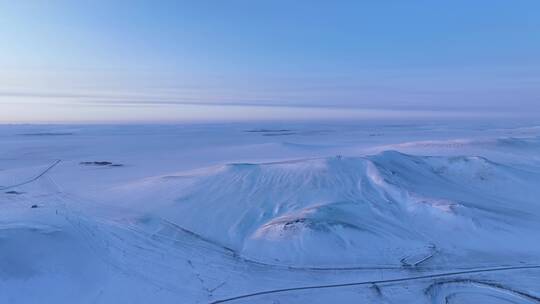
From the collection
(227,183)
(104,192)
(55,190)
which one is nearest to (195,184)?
(227,183)

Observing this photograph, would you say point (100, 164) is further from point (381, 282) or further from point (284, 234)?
point (381, 282)

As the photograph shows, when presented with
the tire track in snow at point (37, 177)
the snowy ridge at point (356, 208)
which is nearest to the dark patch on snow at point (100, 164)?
the tire track in snow at point (37, 177)

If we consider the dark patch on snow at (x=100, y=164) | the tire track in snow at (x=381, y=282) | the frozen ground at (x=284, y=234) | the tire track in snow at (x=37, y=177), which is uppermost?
the dark patch on snow at (x=100, y=164)

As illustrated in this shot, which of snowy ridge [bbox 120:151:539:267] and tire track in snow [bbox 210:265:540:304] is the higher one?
snowy ridge [bbox 120:151:539:267]

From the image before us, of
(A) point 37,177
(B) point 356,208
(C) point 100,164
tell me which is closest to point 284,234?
(B) point 356,208

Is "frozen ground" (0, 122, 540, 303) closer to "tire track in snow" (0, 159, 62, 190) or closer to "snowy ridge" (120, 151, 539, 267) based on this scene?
"snowy ridge" (120, 151, 539, 267)

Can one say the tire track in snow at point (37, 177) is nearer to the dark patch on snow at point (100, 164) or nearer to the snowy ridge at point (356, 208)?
the dark patch on snow at point (100, 164)

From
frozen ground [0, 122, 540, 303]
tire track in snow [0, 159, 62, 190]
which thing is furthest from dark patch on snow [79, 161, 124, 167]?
frozen ground [0, 122, 540, 303]

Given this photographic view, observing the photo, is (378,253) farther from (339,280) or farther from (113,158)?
(113,158)
